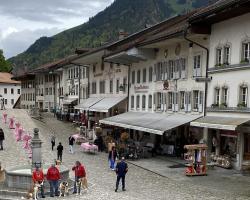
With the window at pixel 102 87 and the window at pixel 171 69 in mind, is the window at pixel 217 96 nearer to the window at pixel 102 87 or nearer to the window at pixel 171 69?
the window at pixel 171 69

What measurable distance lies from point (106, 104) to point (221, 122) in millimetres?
22313

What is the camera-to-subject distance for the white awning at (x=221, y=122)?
2444 centimetres

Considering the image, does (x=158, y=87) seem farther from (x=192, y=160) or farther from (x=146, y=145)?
(x=192, y=160)

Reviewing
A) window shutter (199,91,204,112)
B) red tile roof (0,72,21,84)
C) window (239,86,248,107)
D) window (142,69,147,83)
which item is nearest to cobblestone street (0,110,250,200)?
window (239,86,248,107)

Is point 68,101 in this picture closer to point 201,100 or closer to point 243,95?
point 201,100

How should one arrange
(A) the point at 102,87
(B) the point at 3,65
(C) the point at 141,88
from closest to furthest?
(C) the point at 141,88
(A) the point at 102,87
(B) the point at 3,65

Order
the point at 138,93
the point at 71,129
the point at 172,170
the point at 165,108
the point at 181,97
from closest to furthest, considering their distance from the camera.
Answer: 1. the point at 172,170
2. the point at 181,97
3. the point at 165,108
4. the point at 138,93
5. the point at 71,129

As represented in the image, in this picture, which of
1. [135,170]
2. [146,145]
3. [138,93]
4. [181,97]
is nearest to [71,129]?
[138,93]

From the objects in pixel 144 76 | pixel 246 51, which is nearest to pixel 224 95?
pixel 246 51

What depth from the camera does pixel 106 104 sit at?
47000mm

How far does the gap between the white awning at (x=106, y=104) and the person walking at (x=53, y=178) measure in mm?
24745

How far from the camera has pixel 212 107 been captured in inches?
1139

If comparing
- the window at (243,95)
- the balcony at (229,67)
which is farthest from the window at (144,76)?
the window at (243,95)

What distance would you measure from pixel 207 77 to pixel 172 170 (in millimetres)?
6294
